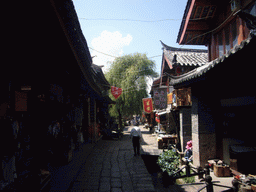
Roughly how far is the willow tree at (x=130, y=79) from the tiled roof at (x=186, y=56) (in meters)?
7.54

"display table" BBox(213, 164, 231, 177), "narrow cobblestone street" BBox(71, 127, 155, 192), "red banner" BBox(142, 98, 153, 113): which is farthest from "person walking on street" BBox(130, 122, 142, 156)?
"red banner" BBox(142, 98, 153, 113)

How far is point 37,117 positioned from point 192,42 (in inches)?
328

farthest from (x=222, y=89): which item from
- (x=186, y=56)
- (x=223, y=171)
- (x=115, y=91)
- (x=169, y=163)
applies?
(x=115, y=91)

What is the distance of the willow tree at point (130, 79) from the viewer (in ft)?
77.1

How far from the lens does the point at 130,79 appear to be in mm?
23500

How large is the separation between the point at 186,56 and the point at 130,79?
1008 centimetres

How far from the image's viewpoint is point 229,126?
685 cm

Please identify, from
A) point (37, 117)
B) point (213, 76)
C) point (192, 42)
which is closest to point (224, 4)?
point (192, 42)

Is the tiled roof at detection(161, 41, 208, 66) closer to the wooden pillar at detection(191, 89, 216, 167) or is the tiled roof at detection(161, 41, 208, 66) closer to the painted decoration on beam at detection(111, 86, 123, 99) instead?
the painted decoration on beam at detection(111, 86, 123, 99)

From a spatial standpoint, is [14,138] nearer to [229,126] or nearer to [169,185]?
[169,185]

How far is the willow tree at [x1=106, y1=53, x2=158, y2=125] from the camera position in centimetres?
2350

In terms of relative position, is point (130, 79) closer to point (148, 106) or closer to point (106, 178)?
point (148, 106)

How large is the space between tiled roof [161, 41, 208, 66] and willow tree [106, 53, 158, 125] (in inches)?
297

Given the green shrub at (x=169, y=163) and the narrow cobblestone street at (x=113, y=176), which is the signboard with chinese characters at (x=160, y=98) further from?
the narrow cobblestone street at (x=113, y=176)
